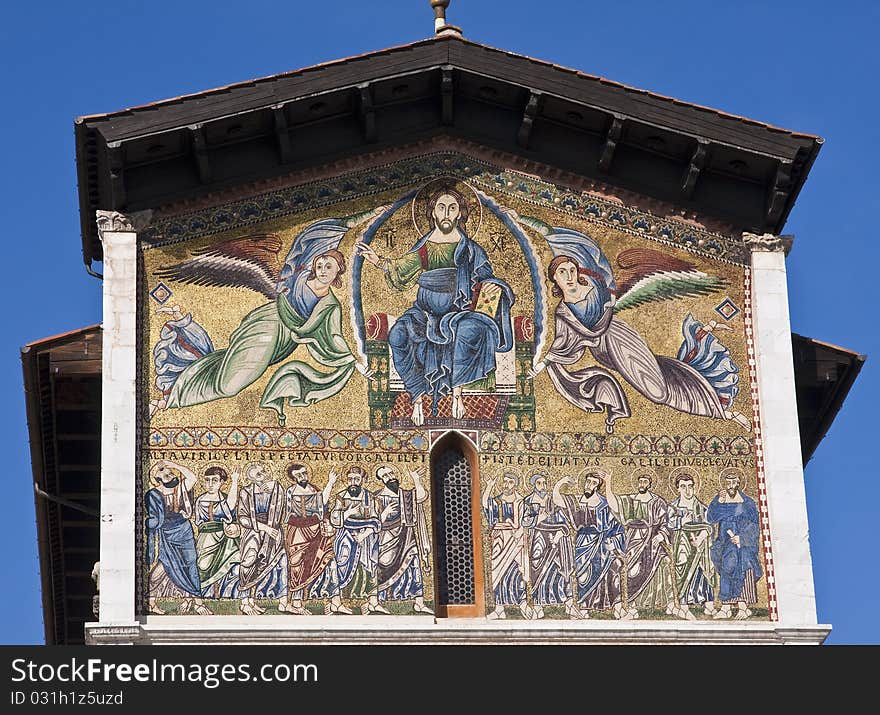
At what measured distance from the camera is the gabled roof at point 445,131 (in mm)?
26500

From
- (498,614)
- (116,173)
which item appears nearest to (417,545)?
(498,614)

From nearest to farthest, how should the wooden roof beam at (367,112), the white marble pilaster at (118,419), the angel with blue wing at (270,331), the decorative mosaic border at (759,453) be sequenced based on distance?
1. the white marble pilaster at (118,419)
2. the decorative mosaic border at (759,453)
3. the angel with blue wing at (270,331)
4. the wooden roof beam at (367,112)

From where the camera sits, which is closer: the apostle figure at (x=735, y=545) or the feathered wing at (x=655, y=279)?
the apostle figure at (x=735, y=545)

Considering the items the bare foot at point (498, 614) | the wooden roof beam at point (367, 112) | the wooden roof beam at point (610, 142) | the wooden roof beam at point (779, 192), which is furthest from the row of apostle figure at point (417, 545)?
the wooden roof beam at point (367, 112)

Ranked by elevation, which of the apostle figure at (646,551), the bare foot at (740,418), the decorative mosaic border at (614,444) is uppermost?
the bare foot at (740,418)

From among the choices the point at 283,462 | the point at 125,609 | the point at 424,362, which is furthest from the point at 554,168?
the point at 125,609

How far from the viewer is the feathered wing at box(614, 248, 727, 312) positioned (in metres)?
26.9

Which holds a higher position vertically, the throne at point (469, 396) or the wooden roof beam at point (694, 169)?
the wooden roof beam at point (694, 169)

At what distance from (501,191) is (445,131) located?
908mm

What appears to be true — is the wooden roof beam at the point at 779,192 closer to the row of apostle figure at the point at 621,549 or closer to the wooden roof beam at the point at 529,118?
the wooden roof beam at the point at 529,118

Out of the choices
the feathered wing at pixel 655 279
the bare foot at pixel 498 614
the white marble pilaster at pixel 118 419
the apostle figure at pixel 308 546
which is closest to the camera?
the white marble pilaster at pixel 118 419

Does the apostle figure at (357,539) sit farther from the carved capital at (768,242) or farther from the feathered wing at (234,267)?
the carved capital at (768,242)

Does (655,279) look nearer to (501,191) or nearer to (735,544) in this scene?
(501,191)

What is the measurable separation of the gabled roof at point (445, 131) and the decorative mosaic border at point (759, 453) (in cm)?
92
